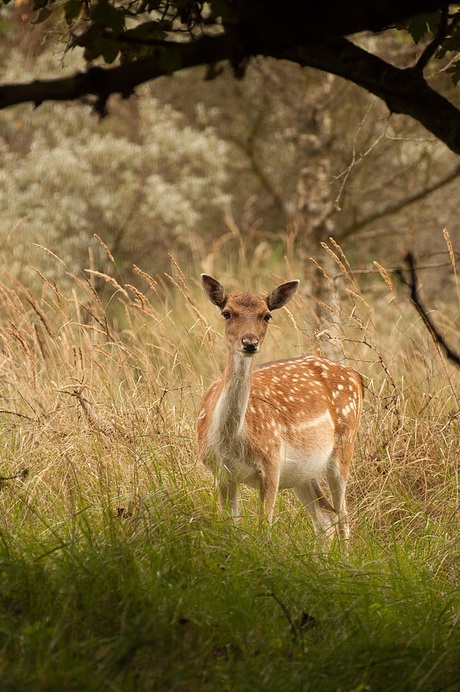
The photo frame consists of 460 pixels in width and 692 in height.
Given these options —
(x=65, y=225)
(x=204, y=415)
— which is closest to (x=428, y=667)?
(x=204, y=415)

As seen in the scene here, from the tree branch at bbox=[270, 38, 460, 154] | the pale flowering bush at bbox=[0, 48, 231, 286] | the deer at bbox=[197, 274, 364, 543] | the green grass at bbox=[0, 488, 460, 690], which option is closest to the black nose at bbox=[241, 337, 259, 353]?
the deer at bbox=[197, 274, 364, 543]

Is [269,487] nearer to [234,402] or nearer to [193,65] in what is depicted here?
[234,402]

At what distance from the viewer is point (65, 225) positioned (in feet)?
39.5

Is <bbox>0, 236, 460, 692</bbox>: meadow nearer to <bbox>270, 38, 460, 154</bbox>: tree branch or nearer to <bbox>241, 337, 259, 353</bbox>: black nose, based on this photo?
<bbox>241, 337, 259, 353</bbox>: black nose

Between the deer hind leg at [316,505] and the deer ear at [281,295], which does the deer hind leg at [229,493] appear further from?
the deer ear at [281,295]

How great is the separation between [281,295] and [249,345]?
0.65 m

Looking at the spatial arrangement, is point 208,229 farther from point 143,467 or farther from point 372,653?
point 372,653

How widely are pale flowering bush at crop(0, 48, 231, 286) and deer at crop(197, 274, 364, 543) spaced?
197 inches

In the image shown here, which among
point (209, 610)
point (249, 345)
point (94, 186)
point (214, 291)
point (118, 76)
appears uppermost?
point (94, 186)

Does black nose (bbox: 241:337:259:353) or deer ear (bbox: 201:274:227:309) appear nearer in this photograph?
black nose (bbox: 241:337:259:353)

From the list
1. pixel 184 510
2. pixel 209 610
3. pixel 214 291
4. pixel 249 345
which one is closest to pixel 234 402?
pixel 249 345

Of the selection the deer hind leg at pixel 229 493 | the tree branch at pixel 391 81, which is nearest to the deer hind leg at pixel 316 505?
the deer hind leg at pixel 229 493

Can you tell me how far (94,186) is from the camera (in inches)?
496

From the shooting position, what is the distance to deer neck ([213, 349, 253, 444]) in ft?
18.9
